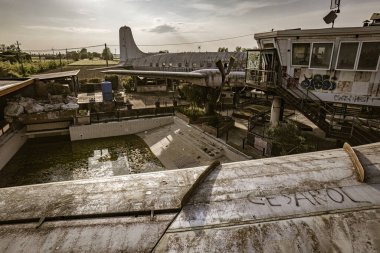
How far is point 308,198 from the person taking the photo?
4512mm

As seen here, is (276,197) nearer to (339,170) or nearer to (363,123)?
(339,170)

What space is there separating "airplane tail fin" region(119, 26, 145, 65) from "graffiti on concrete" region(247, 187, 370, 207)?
60583 mm

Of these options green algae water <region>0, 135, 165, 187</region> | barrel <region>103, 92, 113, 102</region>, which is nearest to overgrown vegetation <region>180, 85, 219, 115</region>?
green algae water <region>0, 135, 165, 187</region>

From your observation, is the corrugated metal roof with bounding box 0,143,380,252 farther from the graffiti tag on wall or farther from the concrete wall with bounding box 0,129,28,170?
the concrete wall with bounding box 0,129,28,170

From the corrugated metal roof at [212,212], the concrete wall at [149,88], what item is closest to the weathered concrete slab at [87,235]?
the corrugated metal roof at [212,212]

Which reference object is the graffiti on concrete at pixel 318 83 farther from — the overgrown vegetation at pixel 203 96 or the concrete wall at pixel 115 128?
the concrete wall at pixel 115 128

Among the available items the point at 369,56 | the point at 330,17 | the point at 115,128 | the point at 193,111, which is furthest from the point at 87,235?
the point at 115,128

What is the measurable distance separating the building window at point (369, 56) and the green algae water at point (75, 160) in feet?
54.9

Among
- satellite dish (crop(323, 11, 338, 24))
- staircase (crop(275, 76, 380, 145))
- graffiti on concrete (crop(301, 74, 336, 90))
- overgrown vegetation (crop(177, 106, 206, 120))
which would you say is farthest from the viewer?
overgrown vegetation (crop(177, 106, 206, 120))

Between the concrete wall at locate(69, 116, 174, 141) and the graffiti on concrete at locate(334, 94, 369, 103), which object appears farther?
the concrete wall at locate(69, 116, 174, 141)

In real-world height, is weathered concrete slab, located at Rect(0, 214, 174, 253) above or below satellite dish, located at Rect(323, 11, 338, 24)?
below

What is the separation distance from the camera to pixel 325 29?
14.2 meters

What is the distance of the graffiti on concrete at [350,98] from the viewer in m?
14.2

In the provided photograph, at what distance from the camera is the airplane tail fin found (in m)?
56.6
